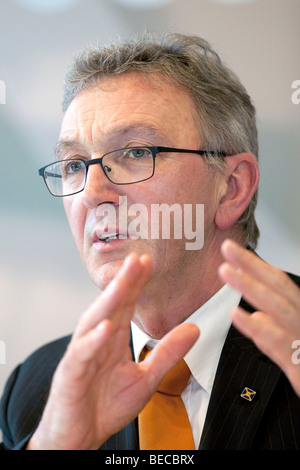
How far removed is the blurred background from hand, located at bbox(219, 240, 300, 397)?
Answer: 106 centimetres

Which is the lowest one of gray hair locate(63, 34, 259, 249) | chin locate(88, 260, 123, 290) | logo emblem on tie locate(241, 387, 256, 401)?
logo emblem on tie locate(241, 387, 256, 401)

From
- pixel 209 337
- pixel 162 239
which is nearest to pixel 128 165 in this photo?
pixel 162 239

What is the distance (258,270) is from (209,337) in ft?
1.78

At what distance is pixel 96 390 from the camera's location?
102 centimetres

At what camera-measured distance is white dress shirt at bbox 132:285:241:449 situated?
1355mm

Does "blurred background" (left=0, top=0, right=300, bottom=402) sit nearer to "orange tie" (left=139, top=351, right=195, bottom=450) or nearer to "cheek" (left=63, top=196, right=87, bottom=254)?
"cheek" (left=63, top=196, right=87, bottom=254)

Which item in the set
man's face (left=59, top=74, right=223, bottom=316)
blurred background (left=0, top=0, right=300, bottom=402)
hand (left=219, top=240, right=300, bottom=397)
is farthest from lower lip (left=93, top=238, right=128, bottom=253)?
blurred background (left=0, top=0, right=300, bottom=402)

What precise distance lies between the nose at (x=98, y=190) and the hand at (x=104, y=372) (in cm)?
44

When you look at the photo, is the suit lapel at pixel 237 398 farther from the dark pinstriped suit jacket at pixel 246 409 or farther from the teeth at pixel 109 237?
the teeth at pixel 109 237

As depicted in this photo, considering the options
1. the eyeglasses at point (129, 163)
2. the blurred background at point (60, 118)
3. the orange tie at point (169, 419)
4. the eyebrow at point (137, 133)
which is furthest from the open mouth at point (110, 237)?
the blurred background at point (60, 118)

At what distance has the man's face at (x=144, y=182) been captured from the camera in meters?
1.38

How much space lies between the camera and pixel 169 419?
1330 millimetres

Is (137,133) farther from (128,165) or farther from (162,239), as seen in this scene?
(162,239)
